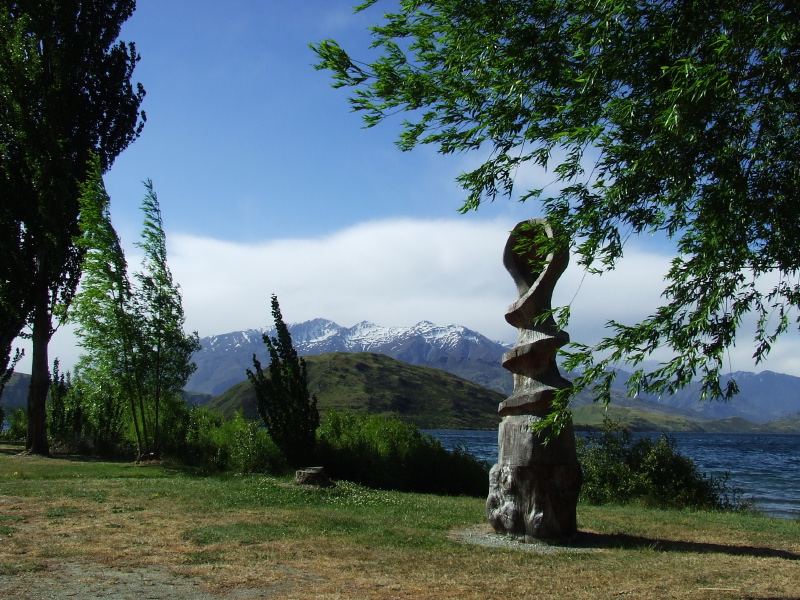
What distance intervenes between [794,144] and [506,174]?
7.89ft

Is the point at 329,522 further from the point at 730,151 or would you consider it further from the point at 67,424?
the point at 67,424

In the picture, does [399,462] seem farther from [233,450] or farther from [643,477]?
[643,477]

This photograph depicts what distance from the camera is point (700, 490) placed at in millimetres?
16625

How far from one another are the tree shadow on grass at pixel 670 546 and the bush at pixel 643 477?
21.2ft

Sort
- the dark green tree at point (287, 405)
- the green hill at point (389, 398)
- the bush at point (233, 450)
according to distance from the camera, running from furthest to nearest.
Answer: the green hill at point (389, 398) < the bush at point (233, 450) < the dark green tree at point (287, 405)

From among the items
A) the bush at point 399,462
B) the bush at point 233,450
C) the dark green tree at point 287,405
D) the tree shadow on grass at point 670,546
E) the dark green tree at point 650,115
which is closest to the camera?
the dark green tree at point 650,115

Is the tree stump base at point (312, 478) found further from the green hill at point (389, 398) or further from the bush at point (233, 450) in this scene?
the green hill at point (389, 398)

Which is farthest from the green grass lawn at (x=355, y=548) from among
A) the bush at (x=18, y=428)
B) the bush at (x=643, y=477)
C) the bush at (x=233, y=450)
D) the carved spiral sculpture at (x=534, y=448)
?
the bush at (x=18, y=428)

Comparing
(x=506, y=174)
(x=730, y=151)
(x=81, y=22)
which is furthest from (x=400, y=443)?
(x=81, y=22)

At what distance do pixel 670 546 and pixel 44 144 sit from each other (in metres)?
23.3

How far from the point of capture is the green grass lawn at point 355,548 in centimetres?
658

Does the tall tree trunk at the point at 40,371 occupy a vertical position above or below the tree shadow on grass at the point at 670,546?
above

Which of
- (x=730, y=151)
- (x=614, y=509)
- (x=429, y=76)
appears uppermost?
(x=429, y=76)

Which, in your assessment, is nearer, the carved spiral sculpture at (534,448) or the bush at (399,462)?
the carved spiral sculpture at (534,448)
